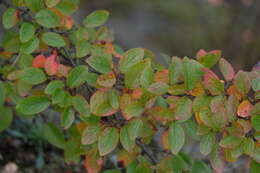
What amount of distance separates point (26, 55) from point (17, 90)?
4.8 inches

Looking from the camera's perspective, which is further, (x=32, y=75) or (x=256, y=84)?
(x=32, y=75)

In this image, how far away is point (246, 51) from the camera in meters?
4.51

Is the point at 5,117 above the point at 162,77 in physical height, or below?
below

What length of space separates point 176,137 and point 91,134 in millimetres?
245

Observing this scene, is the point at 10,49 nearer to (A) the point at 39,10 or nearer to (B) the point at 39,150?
(A) the point at 39,10

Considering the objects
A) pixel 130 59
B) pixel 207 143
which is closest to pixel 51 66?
pixel 130 59

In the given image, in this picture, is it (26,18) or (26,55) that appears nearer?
(26,55)

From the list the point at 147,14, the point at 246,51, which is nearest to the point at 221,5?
the point at 147,14

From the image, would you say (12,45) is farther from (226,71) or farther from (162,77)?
(226,71)

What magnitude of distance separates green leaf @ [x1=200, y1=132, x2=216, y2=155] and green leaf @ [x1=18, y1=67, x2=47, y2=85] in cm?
47

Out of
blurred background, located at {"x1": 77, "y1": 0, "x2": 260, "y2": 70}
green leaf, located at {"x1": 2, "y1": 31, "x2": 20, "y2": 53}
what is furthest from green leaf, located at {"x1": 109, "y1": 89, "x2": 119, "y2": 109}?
blurred background, located at {"x1": 77, "y1": 0, "x2": 260, "y2": 70}

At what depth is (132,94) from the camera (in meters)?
1.16

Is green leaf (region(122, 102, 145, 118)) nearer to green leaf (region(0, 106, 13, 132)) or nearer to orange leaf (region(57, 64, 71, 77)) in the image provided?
orange leaf (region(57, 64, 71, 77))

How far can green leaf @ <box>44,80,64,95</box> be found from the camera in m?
1.18
